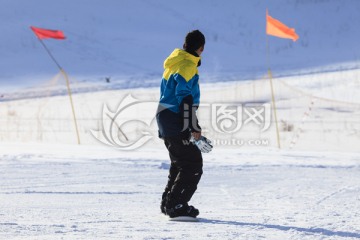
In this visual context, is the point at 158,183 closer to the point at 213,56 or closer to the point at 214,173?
the point at 214,173

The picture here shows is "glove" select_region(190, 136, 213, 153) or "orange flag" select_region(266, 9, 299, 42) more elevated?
"orange flag" select_region(266, 9, 299, 42)

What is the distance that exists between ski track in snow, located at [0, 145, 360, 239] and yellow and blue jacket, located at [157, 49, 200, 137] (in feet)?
2.24

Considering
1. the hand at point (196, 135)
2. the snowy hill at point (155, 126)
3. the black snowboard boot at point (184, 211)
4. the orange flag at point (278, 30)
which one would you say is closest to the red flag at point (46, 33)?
the snowy hill at point (155, 126)

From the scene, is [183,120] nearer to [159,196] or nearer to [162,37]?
[159,196]

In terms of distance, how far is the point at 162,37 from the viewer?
40.7m

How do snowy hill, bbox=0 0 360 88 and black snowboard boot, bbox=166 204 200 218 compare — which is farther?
snowy hill, bbox=0 0 360 88

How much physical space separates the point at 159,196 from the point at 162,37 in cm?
3478

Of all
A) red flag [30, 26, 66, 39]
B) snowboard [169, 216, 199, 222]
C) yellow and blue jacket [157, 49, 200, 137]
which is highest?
red flag [30, 26, 66, 39]

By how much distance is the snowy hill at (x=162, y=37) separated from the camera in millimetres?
32719

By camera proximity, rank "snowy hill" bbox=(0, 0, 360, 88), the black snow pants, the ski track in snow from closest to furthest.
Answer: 1. the ski track in snow
2. the black snow pants
3. "snowy hill" bbox=(0, 0, 360, 88)

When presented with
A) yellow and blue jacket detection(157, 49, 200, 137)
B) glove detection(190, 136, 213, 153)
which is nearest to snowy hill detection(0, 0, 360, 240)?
glove detection(190, 136, 213, 153)

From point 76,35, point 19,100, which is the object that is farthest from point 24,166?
point 76,35

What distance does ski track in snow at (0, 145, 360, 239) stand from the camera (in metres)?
4.39

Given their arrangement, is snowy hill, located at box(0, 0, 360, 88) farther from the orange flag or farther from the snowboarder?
the snowboarder
